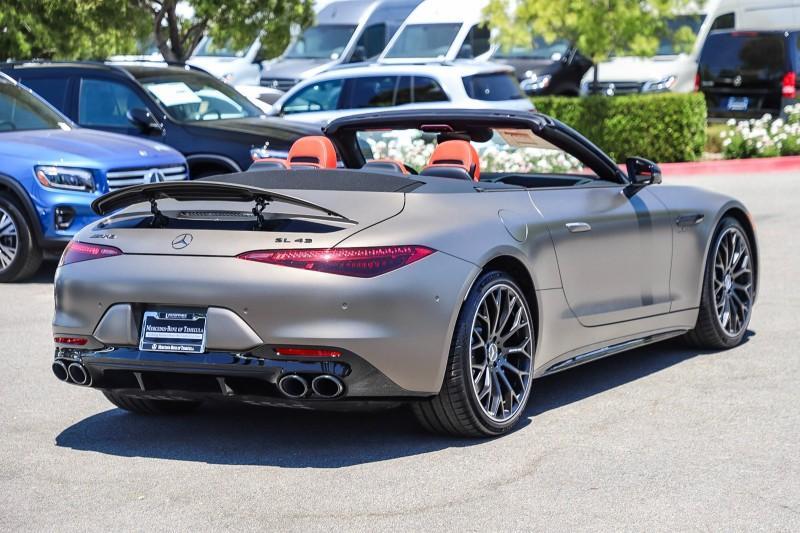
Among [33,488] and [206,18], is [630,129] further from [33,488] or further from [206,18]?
[33,488]

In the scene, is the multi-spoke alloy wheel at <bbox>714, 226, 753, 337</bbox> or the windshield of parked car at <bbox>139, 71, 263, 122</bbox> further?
the windshield of parked car at <bbox>139, 71, 263, 122</bbox>

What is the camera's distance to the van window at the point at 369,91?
19.8 metres

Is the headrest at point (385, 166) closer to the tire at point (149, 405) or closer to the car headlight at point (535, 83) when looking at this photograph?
the tire at point (149, 405)

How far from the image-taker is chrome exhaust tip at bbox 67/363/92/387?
596cm

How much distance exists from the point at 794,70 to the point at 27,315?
16208 mm

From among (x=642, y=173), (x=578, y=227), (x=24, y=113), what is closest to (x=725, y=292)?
(x=642, y=173)

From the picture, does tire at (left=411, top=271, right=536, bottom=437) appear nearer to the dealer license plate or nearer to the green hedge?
the dealer license plate

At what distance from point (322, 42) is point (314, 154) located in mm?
23097

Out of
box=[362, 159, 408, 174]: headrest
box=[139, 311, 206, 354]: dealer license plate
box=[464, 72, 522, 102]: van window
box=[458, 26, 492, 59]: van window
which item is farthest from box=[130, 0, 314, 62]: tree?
box=[139, 311, 206, 354]: dealer license plate

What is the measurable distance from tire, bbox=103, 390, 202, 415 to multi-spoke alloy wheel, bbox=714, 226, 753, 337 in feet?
9.84

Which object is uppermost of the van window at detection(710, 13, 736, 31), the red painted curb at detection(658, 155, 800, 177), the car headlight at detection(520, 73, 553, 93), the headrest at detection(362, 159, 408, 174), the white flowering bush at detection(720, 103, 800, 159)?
the van window at detection(710, 13, 736, 31)

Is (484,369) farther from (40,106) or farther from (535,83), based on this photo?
(535,83)

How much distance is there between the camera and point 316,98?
65.5 ft

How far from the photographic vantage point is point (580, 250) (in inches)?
266
